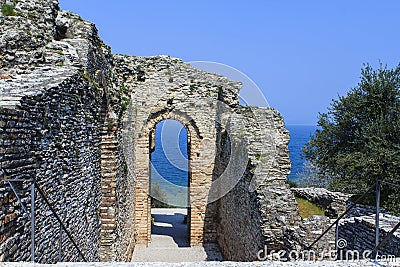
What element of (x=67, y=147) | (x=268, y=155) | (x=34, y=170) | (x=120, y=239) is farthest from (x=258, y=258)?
(x=34, y=170)

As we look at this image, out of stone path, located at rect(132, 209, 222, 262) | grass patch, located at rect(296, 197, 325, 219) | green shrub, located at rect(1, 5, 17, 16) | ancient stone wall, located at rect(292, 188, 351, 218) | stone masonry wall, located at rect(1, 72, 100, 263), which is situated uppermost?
green shrub, located at rect(1, 5, 17, 16)

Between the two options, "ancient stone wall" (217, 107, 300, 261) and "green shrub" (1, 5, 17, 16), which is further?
"ancient stone wall" (217, 107, 300, 261)

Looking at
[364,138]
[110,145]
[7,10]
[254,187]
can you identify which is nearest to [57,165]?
[7,10]

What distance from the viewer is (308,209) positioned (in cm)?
1166

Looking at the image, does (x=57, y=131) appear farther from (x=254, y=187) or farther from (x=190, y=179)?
(x=190, y=179)

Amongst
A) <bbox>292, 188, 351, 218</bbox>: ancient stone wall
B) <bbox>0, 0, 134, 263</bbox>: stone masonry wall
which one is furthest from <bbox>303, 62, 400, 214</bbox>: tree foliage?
<bbox>0, 0, 134, 263</bbox>: stone masonry wall

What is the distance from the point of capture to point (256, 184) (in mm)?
8930

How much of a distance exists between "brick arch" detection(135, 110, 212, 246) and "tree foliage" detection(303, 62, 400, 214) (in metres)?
4.72

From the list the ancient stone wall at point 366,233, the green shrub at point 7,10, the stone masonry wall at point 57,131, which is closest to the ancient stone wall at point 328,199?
the ancient stone wall at point 366,233

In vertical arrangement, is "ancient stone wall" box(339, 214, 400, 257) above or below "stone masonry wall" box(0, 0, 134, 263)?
below

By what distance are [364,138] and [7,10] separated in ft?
37.4

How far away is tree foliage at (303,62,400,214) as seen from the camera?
1313 centimetres

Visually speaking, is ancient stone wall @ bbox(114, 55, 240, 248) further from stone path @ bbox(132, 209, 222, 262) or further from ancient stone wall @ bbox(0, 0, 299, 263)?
stone path @ bbox(132, 209, 222, 262)

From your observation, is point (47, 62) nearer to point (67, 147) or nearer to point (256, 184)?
point (67, 147)
